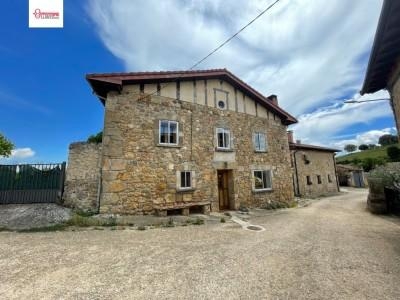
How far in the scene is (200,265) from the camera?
4.30 metres

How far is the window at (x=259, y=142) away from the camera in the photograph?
13.6 m

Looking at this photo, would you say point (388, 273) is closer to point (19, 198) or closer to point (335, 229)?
point (335, 229)

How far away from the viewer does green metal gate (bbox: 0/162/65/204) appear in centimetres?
968

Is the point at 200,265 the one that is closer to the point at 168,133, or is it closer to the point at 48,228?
the point at 48,228

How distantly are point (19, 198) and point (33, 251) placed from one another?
6470 mm

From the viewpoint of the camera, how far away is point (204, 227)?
25.8 feet

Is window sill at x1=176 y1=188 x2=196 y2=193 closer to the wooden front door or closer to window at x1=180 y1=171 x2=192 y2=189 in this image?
window at x1=180 y1=171 x2=192 y2=189

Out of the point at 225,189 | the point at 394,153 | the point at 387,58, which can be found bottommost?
the point at 225,189

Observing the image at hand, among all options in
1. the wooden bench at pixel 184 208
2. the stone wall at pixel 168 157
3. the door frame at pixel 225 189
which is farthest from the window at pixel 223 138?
the wooden bench at pixel 184 208

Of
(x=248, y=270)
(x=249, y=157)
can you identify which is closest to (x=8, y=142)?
(x=249, y=157)

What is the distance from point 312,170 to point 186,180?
50.5ft

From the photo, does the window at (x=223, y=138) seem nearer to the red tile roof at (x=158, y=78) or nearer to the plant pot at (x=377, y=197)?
the red tile roof at (x=158, y=78)

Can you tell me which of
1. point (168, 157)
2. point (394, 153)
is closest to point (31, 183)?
point (168, 157)

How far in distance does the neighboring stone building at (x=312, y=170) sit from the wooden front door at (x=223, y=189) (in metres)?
9.41
